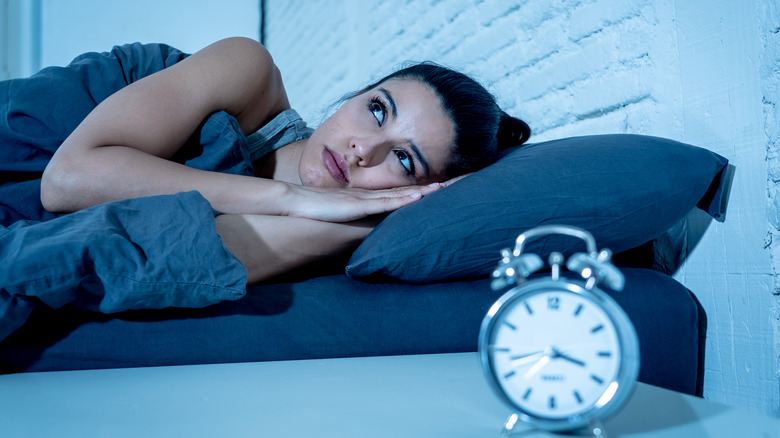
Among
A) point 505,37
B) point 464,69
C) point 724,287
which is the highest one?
point 505,37

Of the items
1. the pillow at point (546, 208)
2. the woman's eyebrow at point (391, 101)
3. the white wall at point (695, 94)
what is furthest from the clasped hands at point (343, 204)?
the white wall at point (695, 94)

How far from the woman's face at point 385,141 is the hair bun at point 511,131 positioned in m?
0.22

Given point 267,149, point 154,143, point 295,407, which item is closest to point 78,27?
point 267,149

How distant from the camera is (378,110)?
4.48 feet

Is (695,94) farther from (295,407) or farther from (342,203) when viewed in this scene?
(295,407)

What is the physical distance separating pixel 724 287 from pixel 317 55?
2876mm

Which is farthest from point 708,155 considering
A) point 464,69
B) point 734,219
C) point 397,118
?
point 464,69

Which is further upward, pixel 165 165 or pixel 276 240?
pixel 165 165

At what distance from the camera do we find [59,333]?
31.7 inches

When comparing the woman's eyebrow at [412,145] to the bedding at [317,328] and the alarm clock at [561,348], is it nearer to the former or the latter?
the bedding at [317,328]

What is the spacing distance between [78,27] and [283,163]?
3.73 m

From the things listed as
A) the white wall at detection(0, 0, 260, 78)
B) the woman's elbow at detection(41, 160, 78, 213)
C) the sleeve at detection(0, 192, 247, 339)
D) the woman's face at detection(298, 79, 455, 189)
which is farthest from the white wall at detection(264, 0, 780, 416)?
the white wall at detection(0, 0, 260, 78)

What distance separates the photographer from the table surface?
1.60ft

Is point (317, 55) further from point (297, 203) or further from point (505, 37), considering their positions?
point (297, 203)
